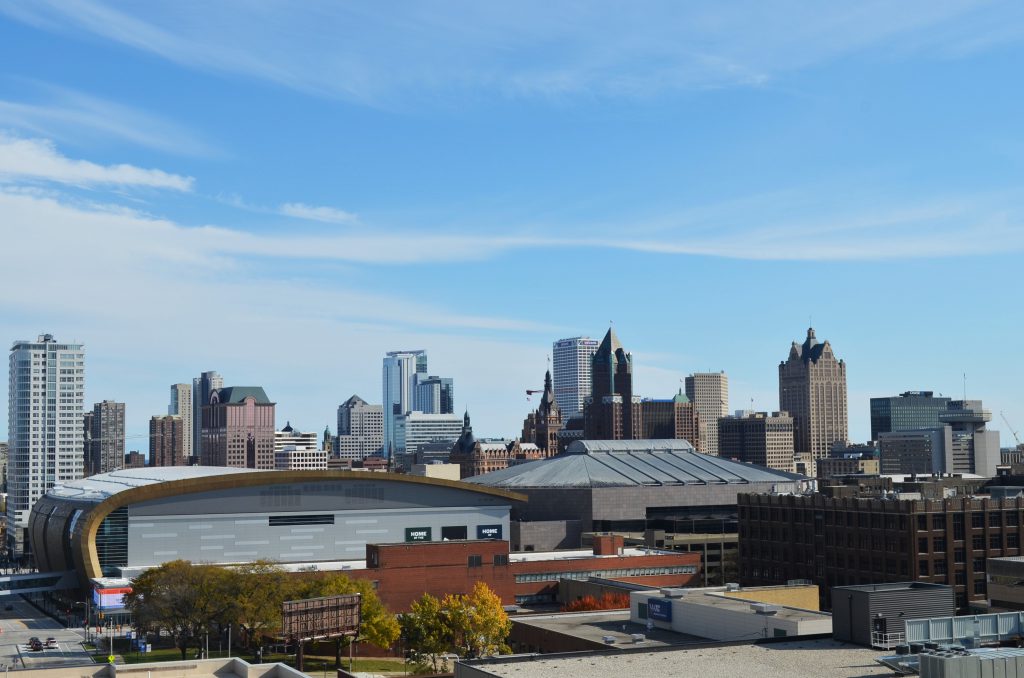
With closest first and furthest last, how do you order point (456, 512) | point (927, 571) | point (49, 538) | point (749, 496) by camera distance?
point (927, 571), point (749, 496), point (456, 512), point (49, 538)

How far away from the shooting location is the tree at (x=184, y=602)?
366ft

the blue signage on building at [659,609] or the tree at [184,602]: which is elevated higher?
the blue signage on building at [659,609]

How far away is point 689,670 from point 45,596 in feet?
471

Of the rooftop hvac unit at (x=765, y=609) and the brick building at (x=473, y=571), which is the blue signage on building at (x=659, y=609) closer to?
the rooftop hvac unit at (x=765, y=609)

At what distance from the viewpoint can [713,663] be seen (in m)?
58.0

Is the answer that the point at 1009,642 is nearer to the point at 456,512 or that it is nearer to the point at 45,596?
the point at 456,512

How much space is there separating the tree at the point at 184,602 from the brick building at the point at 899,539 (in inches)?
2359

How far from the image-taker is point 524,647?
96500 millimetres

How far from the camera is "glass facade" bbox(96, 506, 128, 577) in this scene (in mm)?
158375

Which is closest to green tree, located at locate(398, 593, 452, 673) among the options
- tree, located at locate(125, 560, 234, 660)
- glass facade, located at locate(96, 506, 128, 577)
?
tree, located at locate(125, 560, 234, 660)

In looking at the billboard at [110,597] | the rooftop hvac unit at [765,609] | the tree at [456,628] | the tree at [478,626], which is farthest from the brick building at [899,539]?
the billboard at [110,597]

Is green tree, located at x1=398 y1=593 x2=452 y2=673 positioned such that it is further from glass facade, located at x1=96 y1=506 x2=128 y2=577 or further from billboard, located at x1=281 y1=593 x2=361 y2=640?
glass facade, located at x1=96 y1=506 x2=128 y2=577

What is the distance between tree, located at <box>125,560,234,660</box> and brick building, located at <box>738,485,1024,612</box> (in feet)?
197

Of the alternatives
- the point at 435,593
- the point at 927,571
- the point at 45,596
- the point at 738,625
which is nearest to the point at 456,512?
the point at 435,593
